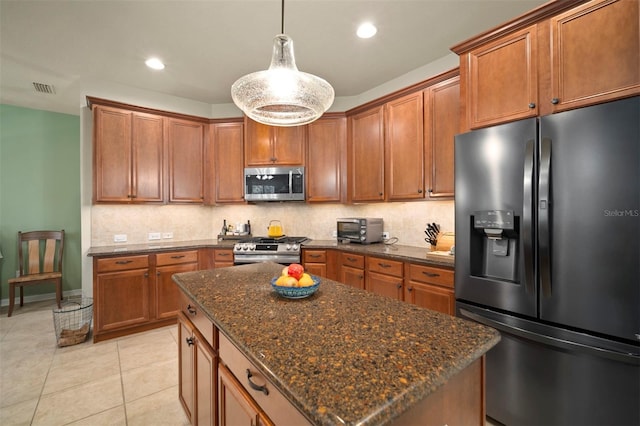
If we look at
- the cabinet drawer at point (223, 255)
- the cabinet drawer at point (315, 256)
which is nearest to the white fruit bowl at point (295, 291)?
the cabinet drawer at point (315, 256)

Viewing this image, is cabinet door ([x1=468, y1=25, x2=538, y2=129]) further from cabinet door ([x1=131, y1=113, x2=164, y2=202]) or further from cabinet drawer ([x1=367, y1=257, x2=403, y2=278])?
cabinet door ([x1=131, y1=113, x2=164, y2=202])

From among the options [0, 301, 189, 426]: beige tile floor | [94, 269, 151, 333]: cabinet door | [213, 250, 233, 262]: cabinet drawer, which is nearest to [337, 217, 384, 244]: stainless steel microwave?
[213, 250, 233, 262]: cabinet drawer

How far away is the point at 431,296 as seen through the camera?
2334 mm

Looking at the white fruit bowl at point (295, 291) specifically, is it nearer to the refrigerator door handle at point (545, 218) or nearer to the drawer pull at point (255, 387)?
the drawer pull at point (255, 387)

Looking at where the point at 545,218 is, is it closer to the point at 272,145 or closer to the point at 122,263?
the point at 272,145

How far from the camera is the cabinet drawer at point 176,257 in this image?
322 centimetres

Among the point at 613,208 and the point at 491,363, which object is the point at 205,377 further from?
the point at 613,208

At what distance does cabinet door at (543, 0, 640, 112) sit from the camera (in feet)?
4.50

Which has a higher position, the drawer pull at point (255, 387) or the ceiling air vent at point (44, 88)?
the ceiling air vent at point (44, 88)

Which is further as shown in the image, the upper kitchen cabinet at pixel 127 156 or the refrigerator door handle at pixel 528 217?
the upper kitchen cabinet at pixel 127 156

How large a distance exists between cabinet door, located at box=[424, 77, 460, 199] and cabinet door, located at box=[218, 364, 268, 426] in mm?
2270

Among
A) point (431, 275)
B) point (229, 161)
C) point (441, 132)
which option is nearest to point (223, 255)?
point (229, 161)

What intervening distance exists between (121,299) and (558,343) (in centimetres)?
370

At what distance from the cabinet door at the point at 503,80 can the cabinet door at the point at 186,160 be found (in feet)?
10.6
